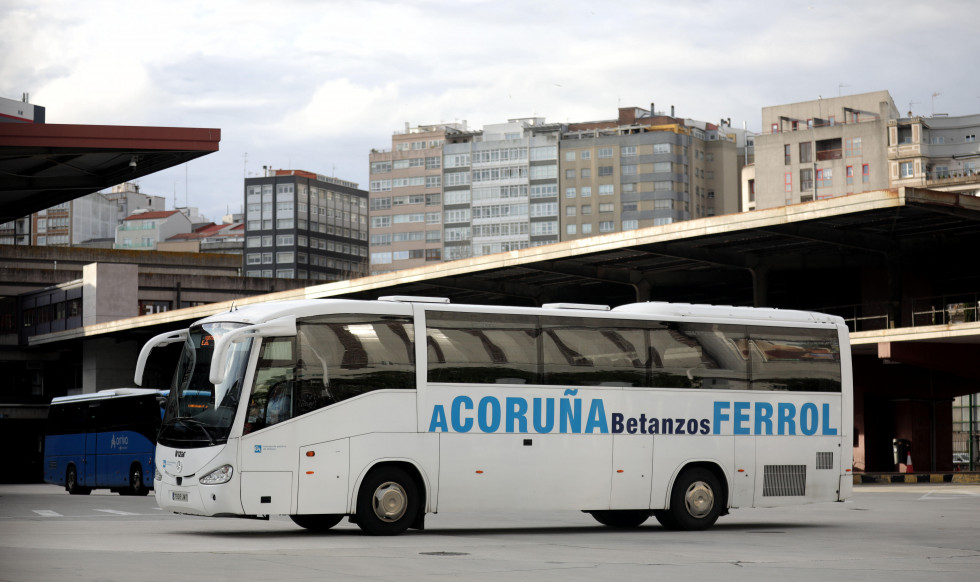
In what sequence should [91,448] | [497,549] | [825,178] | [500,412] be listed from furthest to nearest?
[825,178] → [91,448] → [500,412] → [497,549]

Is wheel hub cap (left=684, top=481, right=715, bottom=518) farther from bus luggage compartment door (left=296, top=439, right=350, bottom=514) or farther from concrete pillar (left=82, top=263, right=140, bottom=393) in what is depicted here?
concrete pillar (left=82, top=263, right=140, bottom=393)

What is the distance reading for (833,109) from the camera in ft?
414

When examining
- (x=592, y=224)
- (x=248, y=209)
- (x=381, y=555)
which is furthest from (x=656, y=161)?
(x=381, y=555)

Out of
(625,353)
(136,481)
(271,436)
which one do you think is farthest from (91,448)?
(625,353)

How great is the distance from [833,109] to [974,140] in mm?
14933

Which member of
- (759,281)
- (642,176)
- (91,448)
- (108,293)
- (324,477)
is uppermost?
(642,176)

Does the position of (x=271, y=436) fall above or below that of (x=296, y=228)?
below

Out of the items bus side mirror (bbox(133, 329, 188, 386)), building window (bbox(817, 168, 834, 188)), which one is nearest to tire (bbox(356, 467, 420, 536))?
bus side mirror (bbox(133, 329, 188, 386))

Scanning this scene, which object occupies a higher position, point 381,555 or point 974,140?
point 974,140

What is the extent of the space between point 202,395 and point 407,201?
13212 centimetres

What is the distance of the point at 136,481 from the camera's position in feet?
118

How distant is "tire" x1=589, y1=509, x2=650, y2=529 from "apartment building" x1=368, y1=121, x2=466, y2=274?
123 m

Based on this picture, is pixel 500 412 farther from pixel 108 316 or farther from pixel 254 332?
pixel 108 316

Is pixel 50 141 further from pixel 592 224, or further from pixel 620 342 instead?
pixel 592 224
